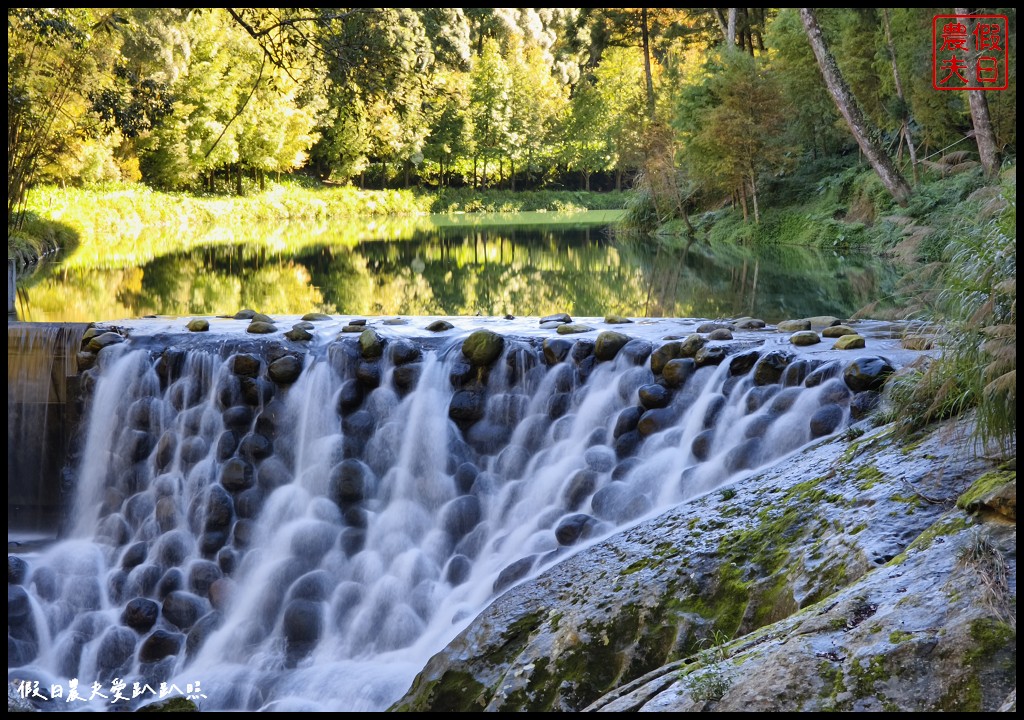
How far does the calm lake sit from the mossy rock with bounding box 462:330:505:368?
375cm

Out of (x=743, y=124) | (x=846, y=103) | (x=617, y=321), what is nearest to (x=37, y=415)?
(x=617, y=321)

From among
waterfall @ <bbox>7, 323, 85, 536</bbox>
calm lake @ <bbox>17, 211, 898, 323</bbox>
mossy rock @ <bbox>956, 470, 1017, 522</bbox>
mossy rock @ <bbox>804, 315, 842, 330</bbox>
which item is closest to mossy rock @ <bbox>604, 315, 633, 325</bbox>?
calm lake @ <bbox>17, 211, 898, 323</bbox>

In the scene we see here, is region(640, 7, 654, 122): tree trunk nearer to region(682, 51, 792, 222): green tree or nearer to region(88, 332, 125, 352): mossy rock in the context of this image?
region(682, 51, 792, 222): green tree

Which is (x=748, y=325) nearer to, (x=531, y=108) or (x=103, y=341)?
(x=103, y=341)

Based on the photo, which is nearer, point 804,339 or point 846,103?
point 804,339

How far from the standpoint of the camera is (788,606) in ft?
13.1

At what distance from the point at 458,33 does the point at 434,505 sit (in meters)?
22.6

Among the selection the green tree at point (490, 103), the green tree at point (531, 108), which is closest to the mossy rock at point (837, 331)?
the green tree at point (490, 103)

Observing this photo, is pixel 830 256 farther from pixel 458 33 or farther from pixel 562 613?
pixel 562 613

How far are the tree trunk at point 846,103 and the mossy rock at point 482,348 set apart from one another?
1156 cm

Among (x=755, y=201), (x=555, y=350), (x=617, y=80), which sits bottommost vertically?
(x=555, y=350)

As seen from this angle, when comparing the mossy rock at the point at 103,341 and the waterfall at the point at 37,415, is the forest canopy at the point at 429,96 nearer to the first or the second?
the mossy rock at the point at 103,341

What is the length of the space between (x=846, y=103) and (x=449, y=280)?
25.7 feet

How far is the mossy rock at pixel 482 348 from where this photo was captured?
25.2 feet
